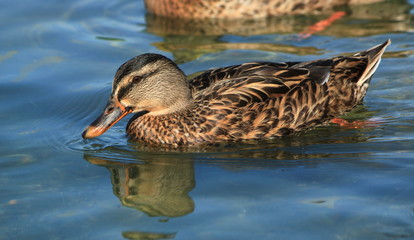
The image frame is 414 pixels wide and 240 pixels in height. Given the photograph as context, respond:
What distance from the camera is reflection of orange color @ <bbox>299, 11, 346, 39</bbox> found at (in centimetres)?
1159

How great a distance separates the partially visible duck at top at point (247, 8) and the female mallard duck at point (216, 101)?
4.07 meters

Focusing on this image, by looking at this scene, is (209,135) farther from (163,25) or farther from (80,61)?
(163,25)

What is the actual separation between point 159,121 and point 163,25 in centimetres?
453

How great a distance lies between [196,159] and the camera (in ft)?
25.5

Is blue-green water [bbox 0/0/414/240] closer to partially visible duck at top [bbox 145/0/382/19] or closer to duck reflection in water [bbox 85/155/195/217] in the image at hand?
duck reflection in water [bbox 85/155/195/217]

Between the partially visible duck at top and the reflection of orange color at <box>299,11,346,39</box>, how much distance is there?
29 cm

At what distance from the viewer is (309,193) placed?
678cm

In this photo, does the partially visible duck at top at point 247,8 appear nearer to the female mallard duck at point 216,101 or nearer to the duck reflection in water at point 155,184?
the female mallard duck at point 216,101

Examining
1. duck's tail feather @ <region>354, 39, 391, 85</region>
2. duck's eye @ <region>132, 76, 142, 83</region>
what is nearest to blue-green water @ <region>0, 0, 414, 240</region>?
duck's tail feather @ <region>354, 39, 391, 85</region>

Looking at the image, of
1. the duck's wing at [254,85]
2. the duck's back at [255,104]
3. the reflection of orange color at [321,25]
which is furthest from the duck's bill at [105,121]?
the reflection of orange color at [321,25]

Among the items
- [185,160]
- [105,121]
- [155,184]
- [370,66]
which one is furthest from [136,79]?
[370,66]

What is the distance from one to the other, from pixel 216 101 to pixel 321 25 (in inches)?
172

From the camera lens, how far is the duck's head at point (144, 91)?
312 inches

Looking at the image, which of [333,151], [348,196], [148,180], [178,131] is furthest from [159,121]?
[348,196]
